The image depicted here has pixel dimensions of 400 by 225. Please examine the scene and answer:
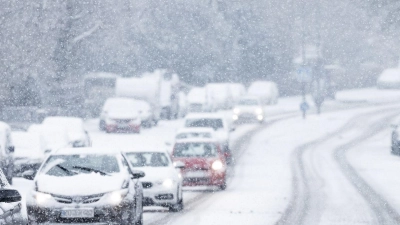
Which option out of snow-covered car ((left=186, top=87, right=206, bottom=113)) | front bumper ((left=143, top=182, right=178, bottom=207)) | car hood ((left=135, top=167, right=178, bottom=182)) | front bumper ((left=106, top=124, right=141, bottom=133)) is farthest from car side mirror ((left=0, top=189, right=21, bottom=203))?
snow-covered car ((left=186, top=87, right=206, bottom=113))

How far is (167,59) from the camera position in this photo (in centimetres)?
7850

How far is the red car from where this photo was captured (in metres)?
26.6

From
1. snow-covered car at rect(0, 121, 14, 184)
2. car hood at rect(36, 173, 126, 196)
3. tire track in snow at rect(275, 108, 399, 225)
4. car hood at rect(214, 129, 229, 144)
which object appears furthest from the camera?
car hood at rect(214, 129, 229, 144)

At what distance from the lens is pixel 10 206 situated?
9258 mm

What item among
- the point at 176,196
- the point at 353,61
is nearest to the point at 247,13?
the point at 353,61

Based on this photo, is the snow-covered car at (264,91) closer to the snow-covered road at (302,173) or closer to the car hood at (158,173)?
the snow-covered road at (302,173)

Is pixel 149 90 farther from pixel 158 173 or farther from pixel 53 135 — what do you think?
pixel 158 173

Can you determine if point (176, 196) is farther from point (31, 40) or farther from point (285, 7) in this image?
point (285, 7)

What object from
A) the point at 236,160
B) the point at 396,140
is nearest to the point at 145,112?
the point at 236,160

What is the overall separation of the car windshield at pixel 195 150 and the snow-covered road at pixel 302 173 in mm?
911

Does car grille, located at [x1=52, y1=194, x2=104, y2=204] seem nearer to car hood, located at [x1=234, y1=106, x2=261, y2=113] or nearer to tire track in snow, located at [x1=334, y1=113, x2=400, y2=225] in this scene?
tire track in snow, located at [x1=334, y1=113, x2=400, y2=225]

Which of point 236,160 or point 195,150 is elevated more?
point 195,150

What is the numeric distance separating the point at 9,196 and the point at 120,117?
139ft

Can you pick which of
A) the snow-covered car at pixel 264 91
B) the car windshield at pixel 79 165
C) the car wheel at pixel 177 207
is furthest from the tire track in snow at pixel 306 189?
the snow-covered car at pixel 264 91
